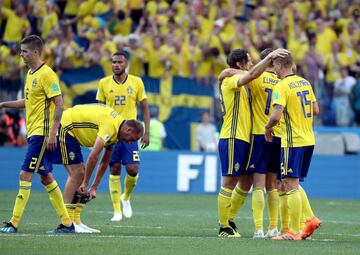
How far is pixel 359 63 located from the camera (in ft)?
84.0

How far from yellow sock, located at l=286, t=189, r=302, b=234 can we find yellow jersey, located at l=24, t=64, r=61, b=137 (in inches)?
125

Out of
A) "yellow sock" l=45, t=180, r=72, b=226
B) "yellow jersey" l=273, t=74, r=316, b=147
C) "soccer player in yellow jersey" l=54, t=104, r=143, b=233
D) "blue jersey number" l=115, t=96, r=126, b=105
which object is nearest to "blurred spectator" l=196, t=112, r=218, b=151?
"blue jersey number" l=115, t=96, r=126, b=105

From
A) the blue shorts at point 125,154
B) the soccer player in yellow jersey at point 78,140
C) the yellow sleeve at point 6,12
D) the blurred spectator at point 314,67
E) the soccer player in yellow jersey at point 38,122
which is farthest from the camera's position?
the yellow sleeve at point 6,12

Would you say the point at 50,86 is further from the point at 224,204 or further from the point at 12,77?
the point at 12,77

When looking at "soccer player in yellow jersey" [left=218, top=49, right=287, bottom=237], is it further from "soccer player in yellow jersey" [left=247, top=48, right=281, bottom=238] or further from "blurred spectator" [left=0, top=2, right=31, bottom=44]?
"blurred spectator" [left=0, top=2, right=31, bottom=44]

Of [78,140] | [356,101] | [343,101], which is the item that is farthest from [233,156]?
[356,101]

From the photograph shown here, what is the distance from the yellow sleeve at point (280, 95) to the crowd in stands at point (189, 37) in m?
10.6

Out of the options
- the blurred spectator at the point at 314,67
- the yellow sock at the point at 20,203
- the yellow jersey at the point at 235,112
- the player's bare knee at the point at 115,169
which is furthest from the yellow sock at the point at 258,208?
the blurred spectator at the point at 314,67

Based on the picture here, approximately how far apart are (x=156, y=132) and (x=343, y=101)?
4599 millimetres

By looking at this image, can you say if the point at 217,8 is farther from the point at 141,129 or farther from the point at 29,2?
the point at 141,129

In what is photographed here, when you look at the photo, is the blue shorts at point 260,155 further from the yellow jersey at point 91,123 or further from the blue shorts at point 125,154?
the blue shorts at point 125,154

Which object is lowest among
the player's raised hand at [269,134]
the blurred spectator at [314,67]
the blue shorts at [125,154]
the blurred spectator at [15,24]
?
the blue shorts at [125,154]

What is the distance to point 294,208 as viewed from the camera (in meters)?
12.0

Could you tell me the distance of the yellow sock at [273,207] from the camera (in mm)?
12789
